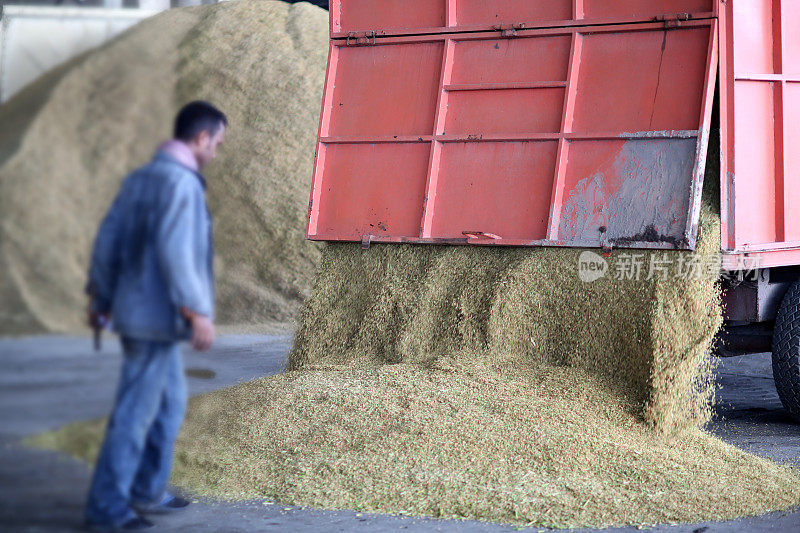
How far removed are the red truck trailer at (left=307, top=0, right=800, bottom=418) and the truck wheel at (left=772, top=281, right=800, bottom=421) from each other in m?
0.01

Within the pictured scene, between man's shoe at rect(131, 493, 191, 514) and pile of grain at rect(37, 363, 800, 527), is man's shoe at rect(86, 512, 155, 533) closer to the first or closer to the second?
man's shoe at rect(131, 493, 191, 514)

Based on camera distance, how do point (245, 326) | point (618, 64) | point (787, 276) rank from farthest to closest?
1. point (787, 276)
2. point (618, 64)
3. point (245, 326)

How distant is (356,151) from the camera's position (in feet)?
21.3

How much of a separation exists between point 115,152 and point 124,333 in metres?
0.35

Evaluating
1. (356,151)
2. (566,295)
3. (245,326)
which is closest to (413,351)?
(566,295)

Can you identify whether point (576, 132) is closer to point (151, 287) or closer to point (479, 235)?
point (479, 235)

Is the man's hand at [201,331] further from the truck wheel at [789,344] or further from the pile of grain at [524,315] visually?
the truck wheel at [789,344]

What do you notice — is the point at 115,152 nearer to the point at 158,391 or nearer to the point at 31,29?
the point at 31,29

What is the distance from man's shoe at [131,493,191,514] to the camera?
1.75 m

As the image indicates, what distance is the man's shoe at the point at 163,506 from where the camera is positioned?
175 cm

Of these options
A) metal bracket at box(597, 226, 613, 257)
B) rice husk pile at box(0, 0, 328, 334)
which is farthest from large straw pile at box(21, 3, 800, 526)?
rice husk pile at box(0, 0, 328, 334)

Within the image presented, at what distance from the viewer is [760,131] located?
578 cm

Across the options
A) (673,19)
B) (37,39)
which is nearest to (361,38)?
(673,19)

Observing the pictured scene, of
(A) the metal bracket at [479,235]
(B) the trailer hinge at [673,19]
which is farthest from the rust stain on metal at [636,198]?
(B) the trailer hinge at [673,19]
